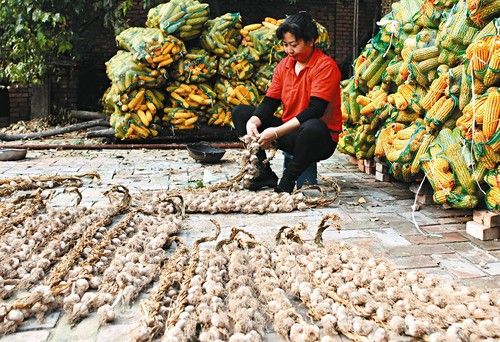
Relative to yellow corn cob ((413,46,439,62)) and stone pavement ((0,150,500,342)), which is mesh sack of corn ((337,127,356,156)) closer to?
stone pavement ((0,150,500,342))

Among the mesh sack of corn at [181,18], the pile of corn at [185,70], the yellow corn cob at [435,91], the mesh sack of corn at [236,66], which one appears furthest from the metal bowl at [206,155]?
the yellow corn cob at [435,91]

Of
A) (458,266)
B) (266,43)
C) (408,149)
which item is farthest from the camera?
(266,43)

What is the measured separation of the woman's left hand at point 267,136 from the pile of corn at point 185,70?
3146 millimetres

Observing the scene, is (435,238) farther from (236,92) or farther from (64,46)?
(64,46)

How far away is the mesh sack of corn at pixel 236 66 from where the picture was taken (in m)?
6.80

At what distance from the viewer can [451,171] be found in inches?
122

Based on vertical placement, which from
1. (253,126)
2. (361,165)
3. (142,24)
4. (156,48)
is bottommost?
(361,165)

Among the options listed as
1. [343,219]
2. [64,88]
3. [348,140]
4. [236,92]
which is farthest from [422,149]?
[64,88]

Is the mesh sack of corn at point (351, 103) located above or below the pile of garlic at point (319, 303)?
above

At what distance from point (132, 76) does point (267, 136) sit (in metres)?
3.30

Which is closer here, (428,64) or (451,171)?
(451,171)

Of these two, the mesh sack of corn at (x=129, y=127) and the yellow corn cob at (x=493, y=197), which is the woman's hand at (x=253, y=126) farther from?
the mesh sack of corn at (x=129, y=127)

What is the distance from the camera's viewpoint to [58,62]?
9086 mm

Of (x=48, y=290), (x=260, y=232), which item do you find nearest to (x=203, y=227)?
(x=260, y=232)
